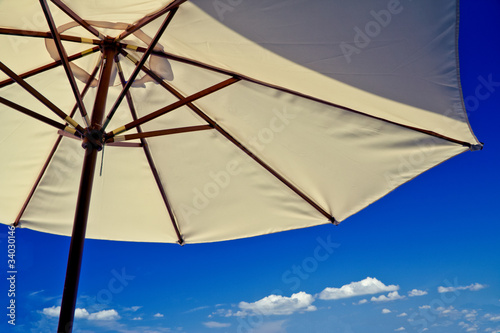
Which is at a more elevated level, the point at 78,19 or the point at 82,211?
the point at 78,19

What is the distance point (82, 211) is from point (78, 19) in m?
1.38

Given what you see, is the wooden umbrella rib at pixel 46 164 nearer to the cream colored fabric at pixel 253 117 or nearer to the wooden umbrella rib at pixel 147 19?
the cream colored fabric at pixel 253 117

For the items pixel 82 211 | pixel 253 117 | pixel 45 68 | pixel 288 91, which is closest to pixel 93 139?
pixel 82 211

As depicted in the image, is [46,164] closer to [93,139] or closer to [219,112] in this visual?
[93,139]

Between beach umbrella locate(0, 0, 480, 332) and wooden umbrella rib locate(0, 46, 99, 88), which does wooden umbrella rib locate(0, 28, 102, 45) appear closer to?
beach umbrella locate(0, 0, 480, 332)

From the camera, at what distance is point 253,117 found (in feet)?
11.1

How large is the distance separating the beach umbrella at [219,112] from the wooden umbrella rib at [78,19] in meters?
0.01

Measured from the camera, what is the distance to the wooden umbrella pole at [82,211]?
2352mm

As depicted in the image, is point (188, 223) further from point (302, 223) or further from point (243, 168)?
point (302, 223)

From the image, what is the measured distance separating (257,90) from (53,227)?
2638 mm

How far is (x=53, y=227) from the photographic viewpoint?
4.14 metres

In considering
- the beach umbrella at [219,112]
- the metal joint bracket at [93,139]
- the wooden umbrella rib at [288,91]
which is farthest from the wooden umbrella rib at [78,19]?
the metal joint bracket at [93,139]

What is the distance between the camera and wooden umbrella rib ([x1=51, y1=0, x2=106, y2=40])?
265 cm

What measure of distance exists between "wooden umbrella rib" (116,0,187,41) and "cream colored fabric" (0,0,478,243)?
6 centimetres
